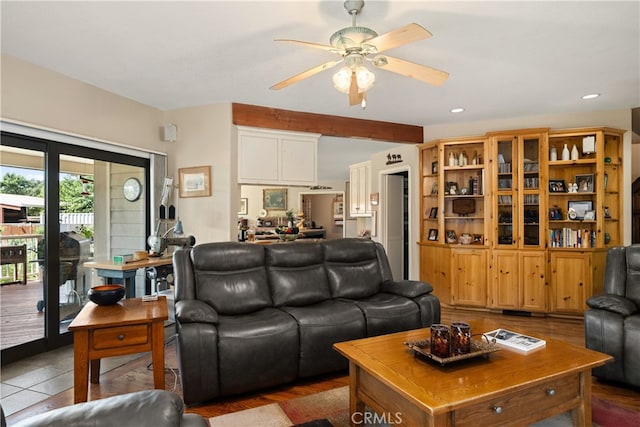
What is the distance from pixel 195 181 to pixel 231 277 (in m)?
1.86

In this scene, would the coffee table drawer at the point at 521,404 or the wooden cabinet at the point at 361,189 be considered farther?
the wooden cabinet at the point at 361,189

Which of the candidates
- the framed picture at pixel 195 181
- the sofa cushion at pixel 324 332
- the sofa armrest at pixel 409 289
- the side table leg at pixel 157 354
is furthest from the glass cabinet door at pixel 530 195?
Result: the side table leg at pixel 157 354

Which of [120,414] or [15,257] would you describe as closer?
[120,414]

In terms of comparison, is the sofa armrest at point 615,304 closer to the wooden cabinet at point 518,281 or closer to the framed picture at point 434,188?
the wooden cabinet at point 518,281

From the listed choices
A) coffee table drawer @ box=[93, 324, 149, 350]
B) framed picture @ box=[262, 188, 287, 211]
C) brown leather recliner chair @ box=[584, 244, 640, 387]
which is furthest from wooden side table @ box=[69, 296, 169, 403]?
framed picture @ box=[262, 188, 287, 211]

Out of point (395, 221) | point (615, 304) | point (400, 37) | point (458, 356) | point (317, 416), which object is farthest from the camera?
point (395, 221)

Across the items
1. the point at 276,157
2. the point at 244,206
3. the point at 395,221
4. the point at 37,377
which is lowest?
the point at 37,377

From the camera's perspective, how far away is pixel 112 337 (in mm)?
2244

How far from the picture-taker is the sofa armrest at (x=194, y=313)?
2.47 m

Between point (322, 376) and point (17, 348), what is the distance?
8.80 feet

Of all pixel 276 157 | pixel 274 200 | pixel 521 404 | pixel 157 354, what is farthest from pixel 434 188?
pixel 274 200

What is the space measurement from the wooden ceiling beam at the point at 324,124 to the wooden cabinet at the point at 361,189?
2.04 metres

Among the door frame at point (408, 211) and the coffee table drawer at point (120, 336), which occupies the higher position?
the door frame at point (408, 211)

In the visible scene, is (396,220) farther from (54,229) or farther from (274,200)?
(274,200)
